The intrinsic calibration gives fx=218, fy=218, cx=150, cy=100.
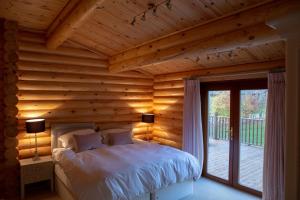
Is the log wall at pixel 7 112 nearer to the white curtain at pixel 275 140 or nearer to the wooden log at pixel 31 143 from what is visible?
the wooden log at pixel 31 143

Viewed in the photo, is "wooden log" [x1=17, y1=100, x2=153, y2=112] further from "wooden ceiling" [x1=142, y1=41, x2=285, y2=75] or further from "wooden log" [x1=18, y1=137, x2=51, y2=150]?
"wooden ceiling" [x1=142, y1=41, x2=285, y2=75]

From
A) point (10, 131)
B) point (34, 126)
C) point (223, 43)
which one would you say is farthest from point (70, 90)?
point (223, 43)

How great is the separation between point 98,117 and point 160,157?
2173 mm

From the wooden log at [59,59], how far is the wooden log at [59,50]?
0.07 metres

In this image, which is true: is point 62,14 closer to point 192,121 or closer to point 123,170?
point 123,170

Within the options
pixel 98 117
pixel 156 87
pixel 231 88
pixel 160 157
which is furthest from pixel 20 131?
pixel 231 88

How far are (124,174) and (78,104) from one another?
242cm

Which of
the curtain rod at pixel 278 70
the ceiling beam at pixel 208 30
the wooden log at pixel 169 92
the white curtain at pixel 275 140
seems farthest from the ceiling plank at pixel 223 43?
the wooden log at pixel 169 92

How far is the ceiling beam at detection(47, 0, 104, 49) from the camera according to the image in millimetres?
2639

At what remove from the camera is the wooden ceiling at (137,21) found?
8.75 ft

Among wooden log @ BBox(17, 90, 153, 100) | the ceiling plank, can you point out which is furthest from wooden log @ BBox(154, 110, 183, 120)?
the ceiling plank

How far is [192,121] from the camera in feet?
15.9

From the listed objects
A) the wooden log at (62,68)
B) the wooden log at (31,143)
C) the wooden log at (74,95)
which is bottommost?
the wooden log at (31,143)

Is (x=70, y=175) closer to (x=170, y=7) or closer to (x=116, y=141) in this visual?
(x=116, y=141)
